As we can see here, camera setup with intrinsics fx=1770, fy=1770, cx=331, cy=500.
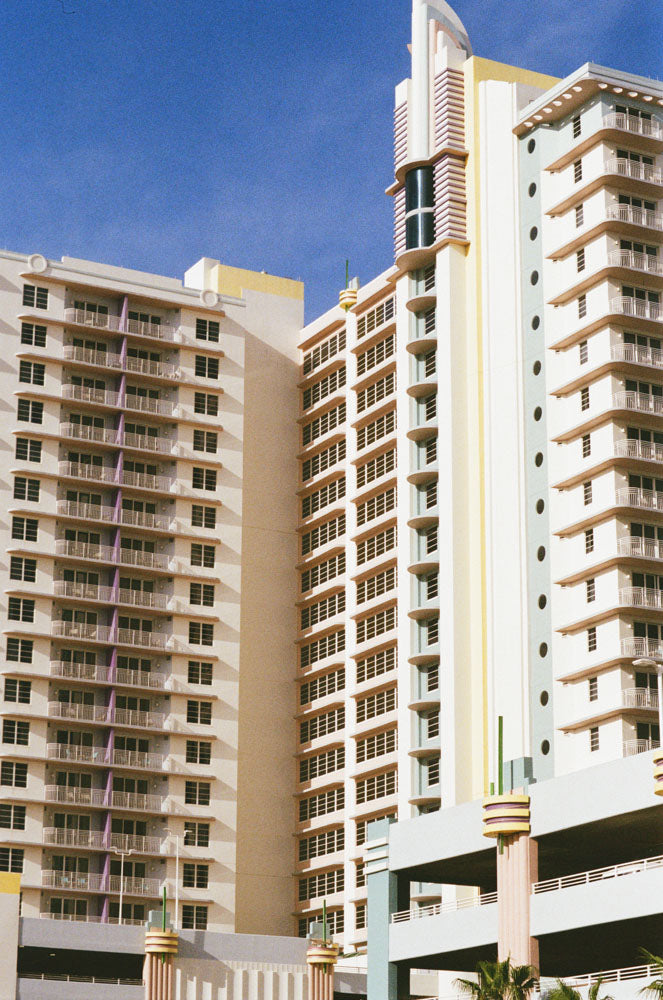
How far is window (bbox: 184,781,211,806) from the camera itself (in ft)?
340

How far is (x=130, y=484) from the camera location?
107 m

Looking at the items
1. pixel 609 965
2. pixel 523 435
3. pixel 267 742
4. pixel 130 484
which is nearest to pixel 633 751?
pixel 609 965

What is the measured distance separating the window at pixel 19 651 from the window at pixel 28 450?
10899 mm

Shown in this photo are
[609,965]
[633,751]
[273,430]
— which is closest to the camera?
[609,965]

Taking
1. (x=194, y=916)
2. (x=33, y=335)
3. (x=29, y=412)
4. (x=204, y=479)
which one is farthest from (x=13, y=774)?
(x=33, y=335)

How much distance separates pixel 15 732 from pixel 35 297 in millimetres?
26077

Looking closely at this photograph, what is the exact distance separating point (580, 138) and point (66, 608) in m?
39.8

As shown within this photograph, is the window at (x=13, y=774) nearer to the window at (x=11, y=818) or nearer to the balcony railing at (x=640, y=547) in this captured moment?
the window at (x=11, y=818)

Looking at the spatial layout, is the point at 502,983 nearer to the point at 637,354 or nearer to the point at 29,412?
the point at 637,354

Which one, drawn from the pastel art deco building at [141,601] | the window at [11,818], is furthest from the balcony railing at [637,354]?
the window at [11,818]

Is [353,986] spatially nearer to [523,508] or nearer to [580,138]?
[523,508]

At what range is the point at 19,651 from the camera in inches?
3991

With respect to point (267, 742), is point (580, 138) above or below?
above

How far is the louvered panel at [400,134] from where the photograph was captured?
331ft
